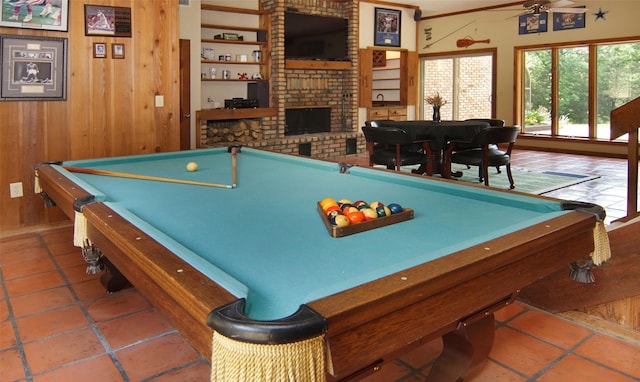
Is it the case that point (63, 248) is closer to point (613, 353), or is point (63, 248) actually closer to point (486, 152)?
point (613, 353)

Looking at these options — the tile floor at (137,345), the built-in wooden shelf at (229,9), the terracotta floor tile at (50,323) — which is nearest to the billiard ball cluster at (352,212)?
the tile floor at (137,345)

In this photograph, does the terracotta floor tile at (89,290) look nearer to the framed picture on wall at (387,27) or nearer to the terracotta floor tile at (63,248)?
the terracotta floor tile at (63,248)

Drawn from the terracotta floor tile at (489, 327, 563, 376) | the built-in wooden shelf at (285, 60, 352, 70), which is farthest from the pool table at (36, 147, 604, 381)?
the built-in wooden shelf at (285, 60, 352, 70)

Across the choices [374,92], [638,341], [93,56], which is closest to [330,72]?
[374,92]

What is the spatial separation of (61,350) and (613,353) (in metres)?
2.45

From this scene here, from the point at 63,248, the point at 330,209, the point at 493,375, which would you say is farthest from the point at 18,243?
the point at 493,375

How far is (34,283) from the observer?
10.4ft

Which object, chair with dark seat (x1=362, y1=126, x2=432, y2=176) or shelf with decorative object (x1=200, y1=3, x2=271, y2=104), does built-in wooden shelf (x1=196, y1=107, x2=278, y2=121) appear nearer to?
shelf with decorative object (x1=200, y1=3, x2=271, y2=104)

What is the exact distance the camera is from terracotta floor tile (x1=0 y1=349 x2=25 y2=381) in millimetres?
2098

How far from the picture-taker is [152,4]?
4.69 meters

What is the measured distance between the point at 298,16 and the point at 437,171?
401 centimetres

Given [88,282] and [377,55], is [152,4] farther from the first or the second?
[377,55]

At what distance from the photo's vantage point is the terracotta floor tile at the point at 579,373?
204cm

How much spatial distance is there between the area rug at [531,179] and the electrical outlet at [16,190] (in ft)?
14.9
